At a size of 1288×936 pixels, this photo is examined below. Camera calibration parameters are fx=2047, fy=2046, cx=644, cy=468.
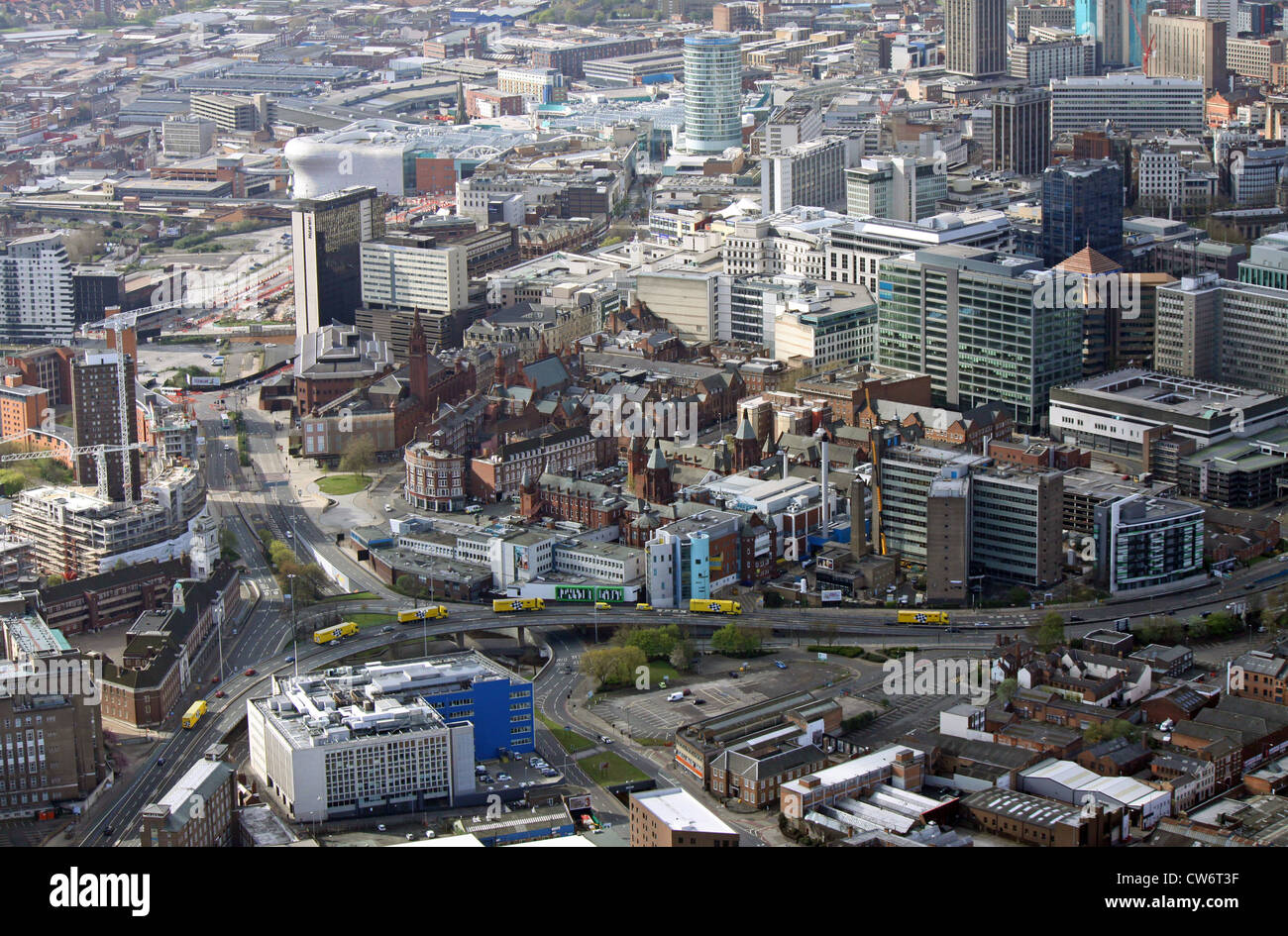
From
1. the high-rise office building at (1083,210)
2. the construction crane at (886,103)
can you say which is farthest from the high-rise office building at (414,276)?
the construction crane at (886,103)

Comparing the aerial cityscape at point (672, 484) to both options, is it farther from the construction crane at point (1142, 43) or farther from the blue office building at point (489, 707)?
the construction crane at point (1142, 43)

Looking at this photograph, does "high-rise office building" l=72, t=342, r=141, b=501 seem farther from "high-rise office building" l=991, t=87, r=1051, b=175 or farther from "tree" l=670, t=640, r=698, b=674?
"high-rise office building" l=991, t=87, r=1051, b=175

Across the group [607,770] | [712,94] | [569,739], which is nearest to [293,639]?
[569,739]

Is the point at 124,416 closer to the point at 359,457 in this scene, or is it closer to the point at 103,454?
the point at 103,454

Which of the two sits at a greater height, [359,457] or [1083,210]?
[1083,210]

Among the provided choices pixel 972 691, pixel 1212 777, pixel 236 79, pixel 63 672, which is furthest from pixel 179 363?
pixel 236 79
